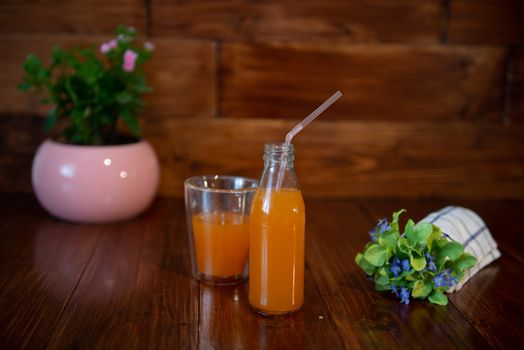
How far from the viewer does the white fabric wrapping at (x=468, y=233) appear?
105 centimetres

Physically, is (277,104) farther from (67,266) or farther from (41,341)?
(41,341)

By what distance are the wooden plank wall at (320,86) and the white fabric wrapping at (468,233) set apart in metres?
0.49

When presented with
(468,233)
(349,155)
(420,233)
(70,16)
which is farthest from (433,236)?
(70,16)

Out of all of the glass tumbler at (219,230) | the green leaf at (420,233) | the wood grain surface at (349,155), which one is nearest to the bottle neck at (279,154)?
the glass tumbler at (219,230)

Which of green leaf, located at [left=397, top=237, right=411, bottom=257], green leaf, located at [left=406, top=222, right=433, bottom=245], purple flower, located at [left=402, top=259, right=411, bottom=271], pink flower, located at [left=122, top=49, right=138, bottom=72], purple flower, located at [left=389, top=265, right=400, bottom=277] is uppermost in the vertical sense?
pink flower, located at [left=122, top=49, right=138, bottom=72]

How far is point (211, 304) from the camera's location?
0.93 metres

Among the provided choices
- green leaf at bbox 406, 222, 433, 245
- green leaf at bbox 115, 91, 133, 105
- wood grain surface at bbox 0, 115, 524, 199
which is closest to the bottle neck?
green leaf at bbox 406, 222, 433, 245

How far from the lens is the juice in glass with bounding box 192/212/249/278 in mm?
979

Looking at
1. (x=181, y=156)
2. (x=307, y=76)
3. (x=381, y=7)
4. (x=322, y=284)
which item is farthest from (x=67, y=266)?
(x=381, y=7)

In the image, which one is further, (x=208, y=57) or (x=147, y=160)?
(x=208, y=57)

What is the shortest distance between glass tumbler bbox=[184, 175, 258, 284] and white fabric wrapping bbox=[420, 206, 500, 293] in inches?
12.1

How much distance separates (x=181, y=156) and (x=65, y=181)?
365 millimetres

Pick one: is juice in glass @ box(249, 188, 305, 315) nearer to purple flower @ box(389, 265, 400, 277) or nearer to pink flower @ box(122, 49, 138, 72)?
purple flower @ box(389, 265, 400, 277)

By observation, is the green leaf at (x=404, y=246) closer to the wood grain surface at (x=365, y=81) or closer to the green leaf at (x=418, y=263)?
the green leaf at (x=418, y=263)
